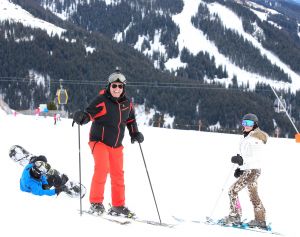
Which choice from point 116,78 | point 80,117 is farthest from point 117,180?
point 116,78

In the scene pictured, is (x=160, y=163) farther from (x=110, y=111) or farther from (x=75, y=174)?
(x=110, y=111)

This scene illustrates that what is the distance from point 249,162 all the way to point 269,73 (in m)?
199

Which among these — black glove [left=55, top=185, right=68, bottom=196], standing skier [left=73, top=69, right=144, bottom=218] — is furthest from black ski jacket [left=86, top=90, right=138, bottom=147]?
black glove [left=55, top=185, right=68, bottom=196]

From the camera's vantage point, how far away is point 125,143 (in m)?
15.4

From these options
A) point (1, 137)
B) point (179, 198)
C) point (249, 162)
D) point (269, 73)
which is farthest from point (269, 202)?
point (269, 73)

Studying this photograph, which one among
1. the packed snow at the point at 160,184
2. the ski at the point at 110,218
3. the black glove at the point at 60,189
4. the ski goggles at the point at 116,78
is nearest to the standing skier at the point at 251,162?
the packed snow at the point at 160,184

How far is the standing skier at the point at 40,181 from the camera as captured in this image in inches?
281

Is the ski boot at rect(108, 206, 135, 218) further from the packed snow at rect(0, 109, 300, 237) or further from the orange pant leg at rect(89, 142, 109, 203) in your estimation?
the packed snow at rect(0, 109, 300, 237)

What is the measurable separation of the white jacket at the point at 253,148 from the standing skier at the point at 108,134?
1.61 meters

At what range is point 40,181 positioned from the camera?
7234 millimetres

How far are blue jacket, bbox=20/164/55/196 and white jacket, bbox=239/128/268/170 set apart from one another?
2781mm

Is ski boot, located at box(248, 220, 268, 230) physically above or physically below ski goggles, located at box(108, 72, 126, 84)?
below

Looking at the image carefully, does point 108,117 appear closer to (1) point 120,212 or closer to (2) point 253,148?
(1) point 120,212

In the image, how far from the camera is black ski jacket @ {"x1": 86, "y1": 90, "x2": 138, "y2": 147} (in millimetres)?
6242
